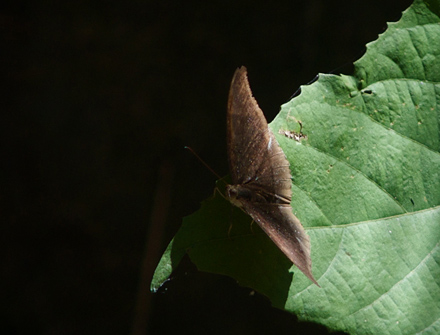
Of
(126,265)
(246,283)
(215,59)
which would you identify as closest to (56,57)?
(215,59)

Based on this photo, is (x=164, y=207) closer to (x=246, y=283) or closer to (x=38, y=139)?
(x=38, y=139)

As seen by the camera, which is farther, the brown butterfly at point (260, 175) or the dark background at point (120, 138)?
the dark background at point (120, 138)

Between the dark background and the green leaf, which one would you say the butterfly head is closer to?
the green leaf

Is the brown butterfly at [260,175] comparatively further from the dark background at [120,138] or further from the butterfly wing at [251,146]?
the dark background at [120,138]

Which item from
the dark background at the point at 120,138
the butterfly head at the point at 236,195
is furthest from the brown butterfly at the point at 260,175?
the dark background at the point at 120,138

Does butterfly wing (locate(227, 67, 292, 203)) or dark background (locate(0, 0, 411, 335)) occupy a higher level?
butterfly wing (locate(227, 67, 292, 203))

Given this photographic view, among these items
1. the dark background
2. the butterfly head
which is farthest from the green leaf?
the dark background
